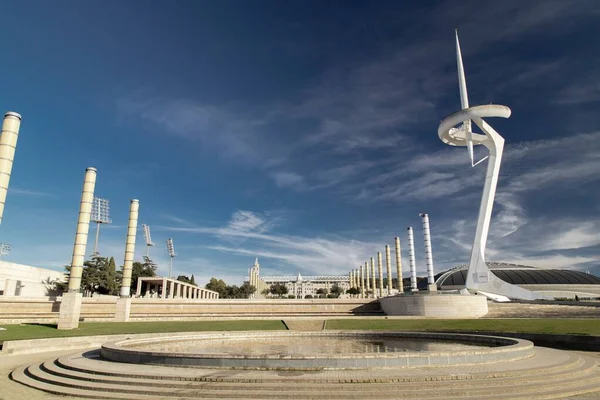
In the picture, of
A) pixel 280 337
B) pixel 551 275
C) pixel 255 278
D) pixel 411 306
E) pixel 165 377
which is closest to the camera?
pixel 165 377

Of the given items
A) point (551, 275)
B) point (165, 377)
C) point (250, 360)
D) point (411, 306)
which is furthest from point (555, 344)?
point (551, 275)

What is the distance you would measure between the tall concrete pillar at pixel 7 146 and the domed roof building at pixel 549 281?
2442 inches

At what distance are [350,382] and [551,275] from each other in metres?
76.8

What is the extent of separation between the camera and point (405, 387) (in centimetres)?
788

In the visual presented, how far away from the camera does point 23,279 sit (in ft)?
173

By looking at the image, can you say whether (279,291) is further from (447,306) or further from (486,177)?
(447,306)

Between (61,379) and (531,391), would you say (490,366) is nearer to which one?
(531,391)

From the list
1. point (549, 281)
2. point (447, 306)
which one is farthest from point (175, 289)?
point (549, 281)

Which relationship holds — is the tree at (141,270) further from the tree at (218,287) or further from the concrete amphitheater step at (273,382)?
the concrete amphitheater step at (273,382)

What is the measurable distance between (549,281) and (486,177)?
34559mm

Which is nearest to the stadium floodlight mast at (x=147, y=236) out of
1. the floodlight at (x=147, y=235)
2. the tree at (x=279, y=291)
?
the floodlight at (x=147, y=235)

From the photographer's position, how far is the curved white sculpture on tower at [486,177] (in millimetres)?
46094

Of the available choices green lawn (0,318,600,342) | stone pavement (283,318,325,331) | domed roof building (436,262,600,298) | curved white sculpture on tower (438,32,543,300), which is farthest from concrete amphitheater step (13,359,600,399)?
domed roof building (436,262,600,298)

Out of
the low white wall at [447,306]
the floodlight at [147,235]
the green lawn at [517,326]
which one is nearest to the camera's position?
the green lawn at [517,326]
